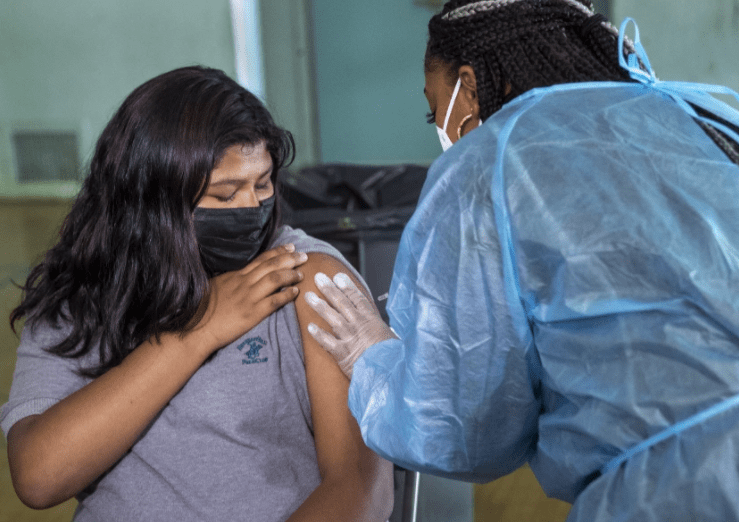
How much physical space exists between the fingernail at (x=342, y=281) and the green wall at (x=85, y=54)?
332cm

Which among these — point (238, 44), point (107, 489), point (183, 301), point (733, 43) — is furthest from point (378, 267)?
point (238, 44)

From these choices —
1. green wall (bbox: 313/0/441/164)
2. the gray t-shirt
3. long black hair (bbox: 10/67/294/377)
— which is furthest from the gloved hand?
green wall (bbox: 313/0/441/164)

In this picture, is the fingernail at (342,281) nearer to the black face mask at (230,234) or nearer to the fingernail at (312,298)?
the fingernail at (312,298)

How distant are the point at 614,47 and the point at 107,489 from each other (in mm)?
1139

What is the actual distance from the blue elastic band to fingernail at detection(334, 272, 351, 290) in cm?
58

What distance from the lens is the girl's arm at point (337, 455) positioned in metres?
1.08

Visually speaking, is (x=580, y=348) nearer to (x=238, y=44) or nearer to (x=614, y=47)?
(x=614, y=47)

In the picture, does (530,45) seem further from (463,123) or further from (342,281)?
(342,281)

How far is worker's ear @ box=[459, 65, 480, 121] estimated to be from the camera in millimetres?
997

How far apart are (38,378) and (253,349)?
393 mm

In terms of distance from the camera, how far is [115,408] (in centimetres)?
105

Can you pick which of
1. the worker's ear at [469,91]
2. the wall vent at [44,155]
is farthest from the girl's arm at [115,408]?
the wall vent at [44,155]

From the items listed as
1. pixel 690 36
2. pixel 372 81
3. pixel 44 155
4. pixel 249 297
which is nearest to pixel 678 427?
pixel 249 297

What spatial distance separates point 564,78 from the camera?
89cm
